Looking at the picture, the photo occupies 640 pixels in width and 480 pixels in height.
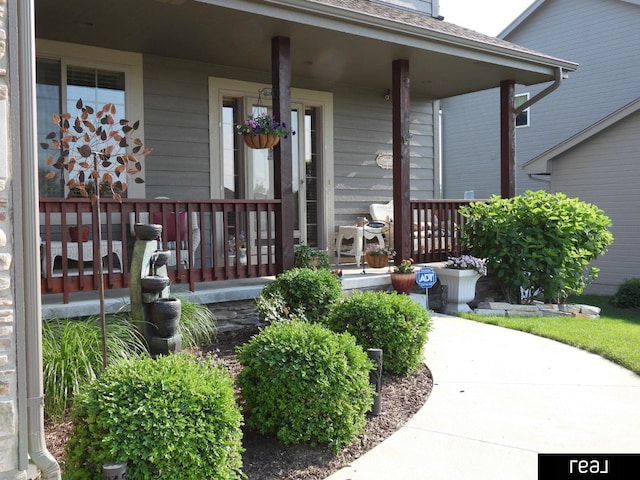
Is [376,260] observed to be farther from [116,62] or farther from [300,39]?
[116,62]

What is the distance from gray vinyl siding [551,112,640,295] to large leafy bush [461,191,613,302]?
4.42m

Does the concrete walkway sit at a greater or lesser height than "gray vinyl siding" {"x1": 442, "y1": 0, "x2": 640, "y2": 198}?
lesser

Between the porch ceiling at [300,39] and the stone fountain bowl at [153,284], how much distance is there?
2374 mm

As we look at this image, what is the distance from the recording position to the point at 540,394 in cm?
386

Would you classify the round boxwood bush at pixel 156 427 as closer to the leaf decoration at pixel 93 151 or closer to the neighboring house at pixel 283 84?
the leaf decoration at pixel 93 151

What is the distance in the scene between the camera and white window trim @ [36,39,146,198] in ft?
19.8

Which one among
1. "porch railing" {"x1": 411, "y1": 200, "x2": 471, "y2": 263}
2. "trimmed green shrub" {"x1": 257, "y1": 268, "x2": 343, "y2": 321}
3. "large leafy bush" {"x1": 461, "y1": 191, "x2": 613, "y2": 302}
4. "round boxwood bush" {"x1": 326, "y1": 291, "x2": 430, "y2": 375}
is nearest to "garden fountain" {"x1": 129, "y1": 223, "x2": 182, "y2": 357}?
"trimmed green shrub" {"x1": 257, "y1": 268, "x2": 343, "y2": 321}

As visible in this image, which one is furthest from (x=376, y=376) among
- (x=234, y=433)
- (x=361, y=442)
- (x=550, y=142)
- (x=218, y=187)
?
(x=550, y=142)

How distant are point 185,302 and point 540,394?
2.65m

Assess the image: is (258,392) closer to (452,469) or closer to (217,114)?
(452,469)

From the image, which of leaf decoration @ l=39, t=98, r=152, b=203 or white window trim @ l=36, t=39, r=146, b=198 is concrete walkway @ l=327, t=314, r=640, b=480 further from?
white window trim @ l=36, t=39, r=146, b=198

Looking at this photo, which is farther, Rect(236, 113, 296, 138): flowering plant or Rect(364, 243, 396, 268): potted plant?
Rect(364, 243, 396, 268): potted plant

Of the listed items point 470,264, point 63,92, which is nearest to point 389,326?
point 470,264

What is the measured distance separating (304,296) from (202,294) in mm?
924
